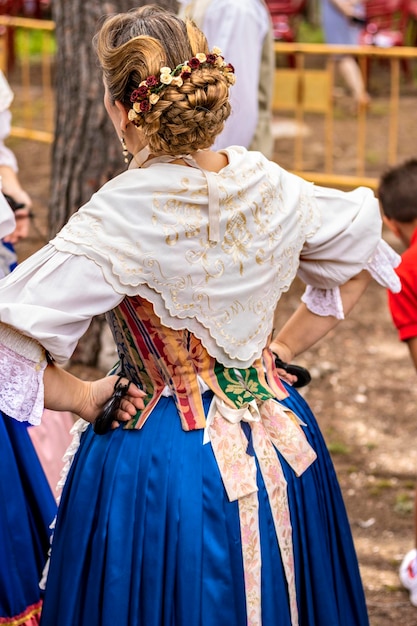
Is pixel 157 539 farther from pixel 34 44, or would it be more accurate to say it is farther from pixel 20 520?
pixel 34 44

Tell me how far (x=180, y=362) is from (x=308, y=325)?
0.47 metres

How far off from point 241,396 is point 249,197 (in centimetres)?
43

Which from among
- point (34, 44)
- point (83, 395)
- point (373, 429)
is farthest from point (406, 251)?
point (34, 44)

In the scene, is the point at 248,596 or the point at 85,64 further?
the point at 85,64

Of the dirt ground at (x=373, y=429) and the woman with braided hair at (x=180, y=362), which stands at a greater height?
the woman with braided hair at (x=180, y=362)

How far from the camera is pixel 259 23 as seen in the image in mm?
3930

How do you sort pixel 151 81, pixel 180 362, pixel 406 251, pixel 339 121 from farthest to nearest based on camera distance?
1. pixel 339 121
2. pixel 406 251
3. pixel 180 362
4. pixel 151 81

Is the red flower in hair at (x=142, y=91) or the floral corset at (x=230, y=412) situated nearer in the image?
the red flower in hair at (x=142, y=91)

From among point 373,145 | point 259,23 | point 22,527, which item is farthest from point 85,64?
point 373,145

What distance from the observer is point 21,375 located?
1930 millimetres

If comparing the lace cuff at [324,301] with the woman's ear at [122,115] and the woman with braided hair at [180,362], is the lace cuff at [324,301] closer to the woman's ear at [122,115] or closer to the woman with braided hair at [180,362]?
the woman with braided hair at [180,362]

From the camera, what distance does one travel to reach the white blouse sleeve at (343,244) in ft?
7.38

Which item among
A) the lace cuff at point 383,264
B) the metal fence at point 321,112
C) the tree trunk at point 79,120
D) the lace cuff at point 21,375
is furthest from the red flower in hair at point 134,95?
the metal fence at point 321,112

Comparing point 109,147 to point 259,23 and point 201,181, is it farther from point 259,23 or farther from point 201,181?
point 201,181
